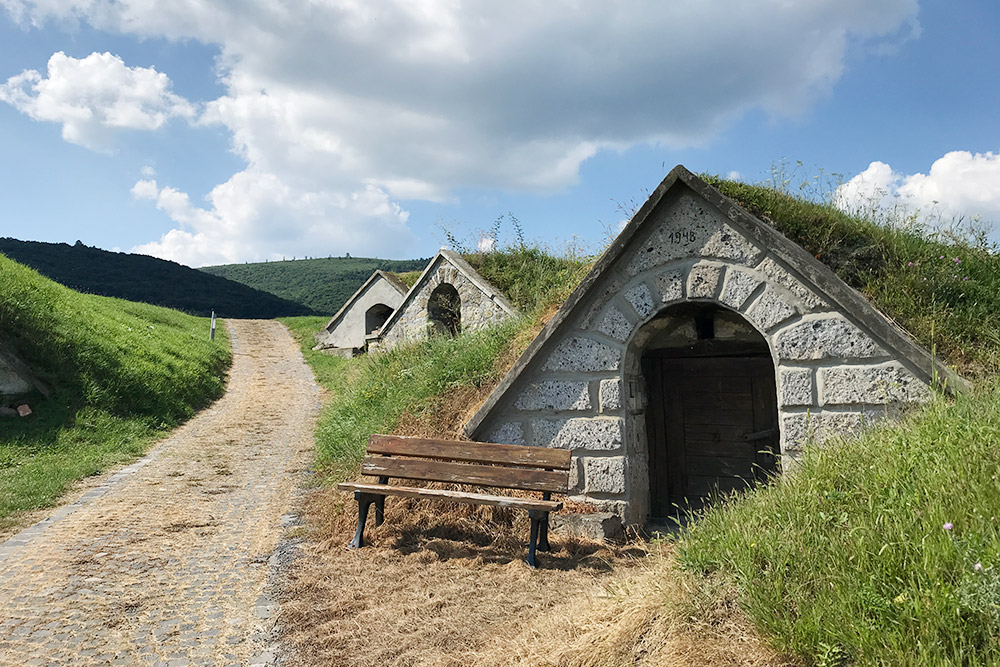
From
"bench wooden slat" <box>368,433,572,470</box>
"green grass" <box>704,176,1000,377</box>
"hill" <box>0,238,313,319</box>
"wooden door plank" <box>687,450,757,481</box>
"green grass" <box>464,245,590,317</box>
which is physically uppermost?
"hill" <box>0,238,313,319</box>

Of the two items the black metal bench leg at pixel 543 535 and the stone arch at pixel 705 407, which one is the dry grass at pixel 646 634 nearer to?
the black metal bench leg at pixel 543 535

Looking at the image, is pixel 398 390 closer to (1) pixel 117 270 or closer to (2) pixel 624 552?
(2) pixel 624 552

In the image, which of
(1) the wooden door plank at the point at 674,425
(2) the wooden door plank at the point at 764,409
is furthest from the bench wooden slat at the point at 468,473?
(2) the wooden door plank at the point at 764,409

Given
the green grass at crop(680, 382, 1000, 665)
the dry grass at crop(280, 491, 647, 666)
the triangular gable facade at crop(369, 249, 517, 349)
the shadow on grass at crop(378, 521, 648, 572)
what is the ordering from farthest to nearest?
the triangular gable facade at crop(369, 249, 517, 349) → the shadow on grass at crop(378, 521, 648, 572) → the dry grass at crop(280, 491, 647, 666) → the green grass at crop(680, 382, 1000, 665)

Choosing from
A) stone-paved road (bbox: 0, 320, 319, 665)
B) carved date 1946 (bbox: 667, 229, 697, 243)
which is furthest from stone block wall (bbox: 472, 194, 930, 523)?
stone-paved road (bbox: 0, 320, 319, 665)

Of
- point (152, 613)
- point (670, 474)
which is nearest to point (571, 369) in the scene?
point (670, 474)

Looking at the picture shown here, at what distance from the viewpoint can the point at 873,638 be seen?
2.65 meters

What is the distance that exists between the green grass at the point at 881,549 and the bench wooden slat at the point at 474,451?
195 centimetres

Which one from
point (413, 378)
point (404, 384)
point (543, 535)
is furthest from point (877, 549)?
point (404, 384)

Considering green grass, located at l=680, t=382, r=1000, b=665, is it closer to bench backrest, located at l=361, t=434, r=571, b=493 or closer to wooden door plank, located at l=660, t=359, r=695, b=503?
bench backrest, located at l=361, t=434, r=571, b=493

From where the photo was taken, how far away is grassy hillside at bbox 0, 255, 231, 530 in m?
8.83

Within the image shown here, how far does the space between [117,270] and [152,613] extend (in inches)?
2141

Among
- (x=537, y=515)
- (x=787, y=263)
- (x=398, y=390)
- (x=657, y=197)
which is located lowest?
(x=537, y=515)

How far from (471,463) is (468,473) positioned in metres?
0.20
